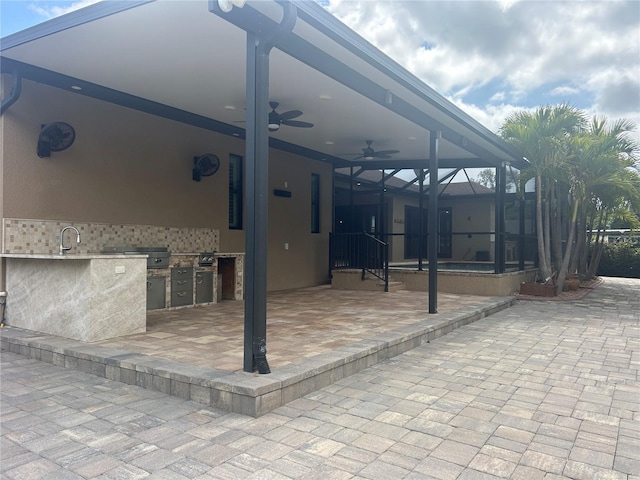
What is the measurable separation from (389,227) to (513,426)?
11203 millimetres

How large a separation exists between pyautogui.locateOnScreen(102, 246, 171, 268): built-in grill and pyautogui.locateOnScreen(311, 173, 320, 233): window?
4597mm

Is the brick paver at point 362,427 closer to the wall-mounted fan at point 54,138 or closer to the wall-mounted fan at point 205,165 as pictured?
the wall-mounted fan at point 54,138

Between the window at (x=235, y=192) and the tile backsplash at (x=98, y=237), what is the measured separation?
541 millimetres

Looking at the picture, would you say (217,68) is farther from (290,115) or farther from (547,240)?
(547,240)

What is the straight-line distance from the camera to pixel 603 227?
1385cm

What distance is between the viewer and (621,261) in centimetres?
1661

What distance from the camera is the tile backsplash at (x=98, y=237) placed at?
507cm

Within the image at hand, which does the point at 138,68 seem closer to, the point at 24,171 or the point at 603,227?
the point at 24,171

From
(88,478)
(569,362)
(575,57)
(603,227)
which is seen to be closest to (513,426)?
(569,362)

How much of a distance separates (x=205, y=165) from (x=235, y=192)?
985mm

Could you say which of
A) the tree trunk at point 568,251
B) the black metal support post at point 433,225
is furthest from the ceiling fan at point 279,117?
the tree trunk at point 568,251

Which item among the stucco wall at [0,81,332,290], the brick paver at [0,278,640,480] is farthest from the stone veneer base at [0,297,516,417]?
the stucco wall at [0,81,332,290]

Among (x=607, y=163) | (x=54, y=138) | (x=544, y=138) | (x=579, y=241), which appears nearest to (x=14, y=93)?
(x=54, y=138)

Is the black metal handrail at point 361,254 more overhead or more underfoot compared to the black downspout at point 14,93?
more underfoot
